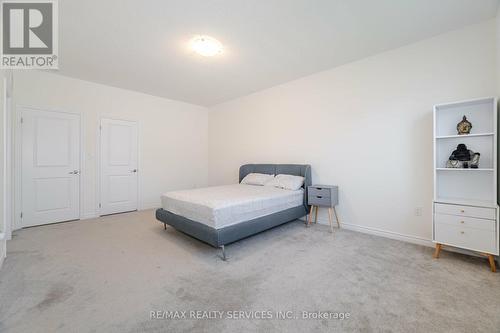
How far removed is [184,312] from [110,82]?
4.61 meters

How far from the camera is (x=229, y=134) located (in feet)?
19.0

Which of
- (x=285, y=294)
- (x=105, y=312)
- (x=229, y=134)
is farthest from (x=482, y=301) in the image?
(x=229, y=134)

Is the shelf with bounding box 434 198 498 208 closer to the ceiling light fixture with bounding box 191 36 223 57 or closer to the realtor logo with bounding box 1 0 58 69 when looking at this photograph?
the ceiling light fixture with bounding box 191 36 223 57

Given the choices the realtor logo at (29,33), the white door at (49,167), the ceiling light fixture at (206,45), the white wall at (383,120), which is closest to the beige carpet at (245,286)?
the white wall at (383,120)

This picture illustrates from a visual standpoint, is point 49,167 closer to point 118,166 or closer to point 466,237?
point 118,166

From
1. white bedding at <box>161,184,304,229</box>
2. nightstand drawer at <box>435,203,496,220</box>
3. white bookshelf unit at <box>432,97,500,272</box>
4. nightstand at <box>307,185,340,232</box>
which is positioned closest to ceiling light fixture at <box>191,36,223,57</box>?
white bedding at <box>161,184,304,229</box>

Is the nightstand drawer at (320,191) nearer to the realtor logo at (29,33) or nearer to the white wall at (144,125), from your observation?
the white wall at (144,125)

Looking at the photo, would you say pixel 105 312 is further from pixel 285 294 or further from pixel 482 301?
pixel 482 301

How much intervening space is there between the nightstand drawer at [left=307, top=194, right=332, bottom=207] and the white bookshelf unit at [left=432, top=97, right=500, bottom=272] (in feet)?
4.37

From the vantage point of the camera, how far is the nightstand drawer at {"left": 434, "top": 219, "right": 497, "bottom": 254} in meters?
2.15

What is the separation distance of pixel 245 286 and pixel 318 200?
6.85 ft

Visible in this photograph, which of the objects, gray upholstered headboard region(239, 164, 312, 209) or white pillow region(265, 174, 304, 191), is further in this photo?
gray upholstered headboard region(239, 164, 312, 209)

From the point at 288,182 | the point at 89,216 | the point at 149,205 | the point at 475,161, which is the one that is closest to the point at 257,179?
the point at 288,182

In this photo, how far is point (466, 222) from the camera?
227 centimetres
